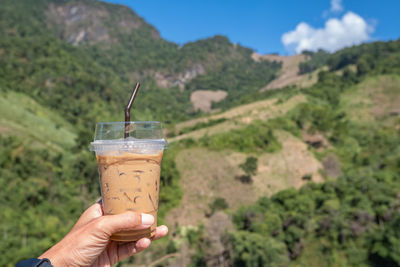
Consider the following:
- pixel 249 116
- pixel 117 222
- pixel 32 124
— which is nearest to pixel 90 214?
pixel 117 222

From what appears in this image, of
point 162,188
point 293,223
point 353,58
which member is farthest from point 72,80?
point 353,58

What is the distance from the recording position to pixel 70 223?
2820cm

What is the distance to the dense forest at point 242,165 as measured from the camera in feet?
77.8

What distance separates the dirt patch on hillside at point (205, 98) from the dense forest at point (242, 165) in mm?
7161

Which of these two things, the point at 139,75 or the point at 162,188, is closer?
the point at 162,188

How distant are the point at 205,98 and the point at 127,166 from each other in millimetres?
119034

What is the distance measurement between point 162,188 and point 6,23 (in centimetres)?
9129

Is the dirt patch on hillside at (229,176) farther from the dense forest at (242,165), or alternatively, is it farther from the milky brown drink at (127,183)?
the milky brown drink at (127,183)

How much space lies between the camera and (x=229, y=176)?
39062 millimetres

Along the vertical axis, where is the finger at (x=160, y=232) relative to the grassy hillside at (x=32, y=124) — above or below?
below

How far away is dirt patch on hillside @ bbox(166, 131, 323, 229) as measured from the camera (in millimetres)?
34625

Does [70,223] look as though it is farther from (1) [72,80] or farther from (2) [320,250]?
(1) [72,80]

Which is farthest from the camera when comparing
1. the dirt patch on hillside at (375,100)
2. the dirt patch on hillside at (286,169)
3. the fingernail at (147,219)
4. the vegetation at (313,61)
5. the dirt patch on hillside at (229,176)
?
the vegetation at (313,61)

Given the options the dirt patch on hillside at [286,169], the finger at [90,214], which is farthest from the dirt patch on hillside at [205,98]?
the finger at [90,214]
